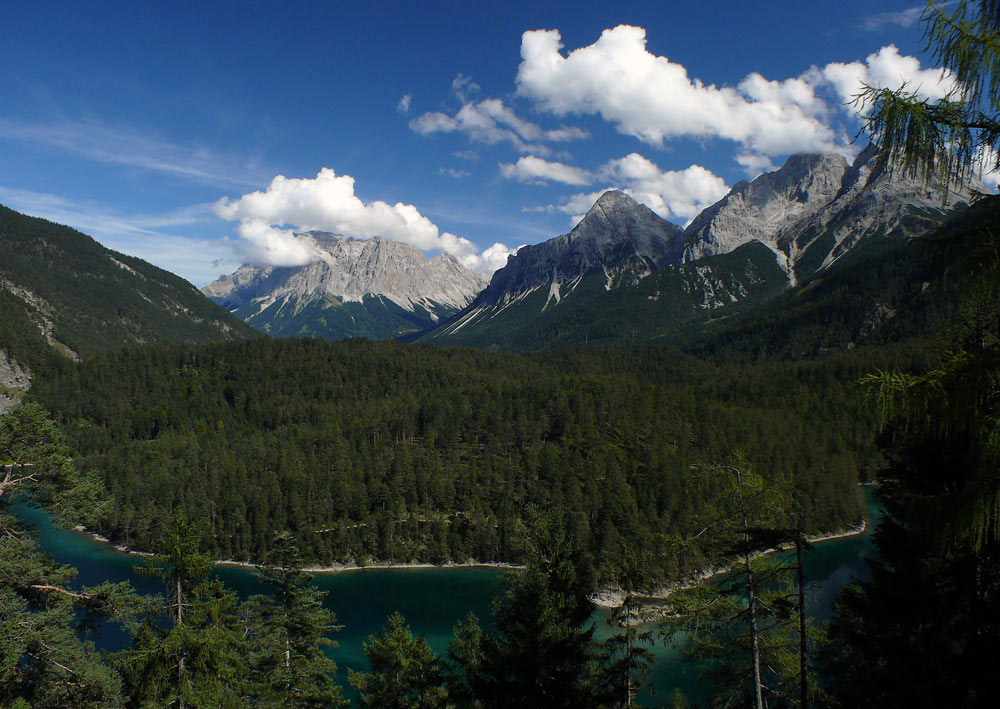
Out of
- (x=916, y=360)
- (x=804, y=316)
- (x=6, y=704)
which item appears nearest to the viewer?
(x=6, y=704)

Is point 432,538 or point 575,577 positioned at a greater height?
point 575,577

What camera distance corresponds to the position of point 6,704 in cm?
1111

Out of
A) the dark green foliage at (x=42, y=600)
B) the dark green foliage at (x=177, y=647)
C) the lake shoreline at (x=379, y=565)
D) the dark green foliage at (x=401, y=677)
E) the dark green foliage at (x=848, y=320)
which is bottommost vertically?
the lake shoreline at (x=379, y=565)

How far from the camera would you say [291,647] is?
2350 centimetres

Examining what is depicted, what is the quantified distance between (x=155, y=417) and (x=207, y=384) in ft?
54.1

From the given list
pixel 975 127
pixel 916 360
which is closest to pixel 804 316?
pixel 916 360

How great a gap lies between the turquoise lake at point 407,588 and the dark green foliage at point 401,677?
22.8m

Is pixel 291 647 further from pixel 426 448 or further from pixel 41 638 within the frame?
pixel 426 448

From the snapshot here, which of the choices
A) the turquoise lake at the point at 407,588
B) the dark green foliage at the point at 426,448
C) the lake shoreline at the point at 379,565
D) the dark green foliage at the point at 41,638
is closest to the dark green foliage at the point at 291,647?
the dark green foliage at the point at 41,638

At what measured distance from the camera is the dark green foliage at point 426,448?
75125 millimetres

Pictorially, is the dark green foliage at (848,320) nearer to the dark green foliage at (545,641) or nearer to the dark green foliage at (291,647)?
the dark green foliage at (545,641)

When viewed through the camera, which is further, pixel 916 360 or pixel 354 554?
pixel 916 360

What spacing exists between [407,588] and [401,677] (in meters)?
45.3

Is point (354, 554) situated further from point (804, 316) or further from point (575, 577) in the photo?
point (804, 316)
